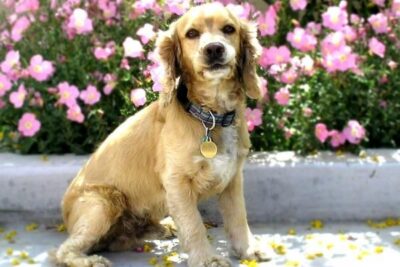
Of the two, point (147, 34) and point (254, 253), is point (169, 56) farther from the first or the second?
point (254, 253)

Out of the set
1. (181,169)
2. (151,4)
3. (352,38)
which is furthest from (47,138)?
(352,38)

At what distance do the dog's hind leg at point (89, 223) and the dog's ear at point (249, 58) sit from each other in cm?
106

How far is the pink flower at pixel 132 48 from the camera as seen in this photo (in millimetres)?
5332

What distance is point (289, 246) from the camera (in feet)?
15.8

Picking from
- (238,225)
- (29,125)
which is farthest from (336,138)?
(29,125)

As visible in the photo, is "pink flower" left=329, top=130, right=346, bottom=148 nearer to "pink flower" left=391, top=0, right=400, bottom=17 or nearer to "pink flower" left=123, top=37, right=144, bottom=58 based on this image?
"pink flower" left=391, top=0, right=400, bottom=17

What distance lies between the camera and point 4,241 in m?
5.00

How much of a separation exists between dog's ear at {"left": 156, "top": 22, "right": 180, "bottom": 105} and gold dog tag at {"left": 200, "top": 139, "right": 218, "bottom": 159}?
33 cm

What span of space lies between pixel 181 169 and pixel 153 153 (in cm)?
35

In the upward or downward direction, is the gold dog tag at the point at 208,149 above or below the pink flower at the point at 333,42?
below

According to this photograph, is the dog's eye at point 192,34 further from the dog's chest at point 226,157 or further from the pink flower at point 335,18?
the pink flower at point 335,18

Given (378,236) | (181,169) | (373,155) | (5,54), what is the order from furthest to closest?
(5,54), (373,155), (378,236), (181,169)

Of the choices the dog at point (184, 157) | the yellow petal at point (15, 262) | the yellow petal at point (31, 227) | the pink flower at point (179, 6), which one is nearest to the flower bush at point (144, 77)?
the pink flower at point (179, 6)

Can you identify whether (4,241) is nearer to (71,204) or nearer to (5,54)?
(71,204)
